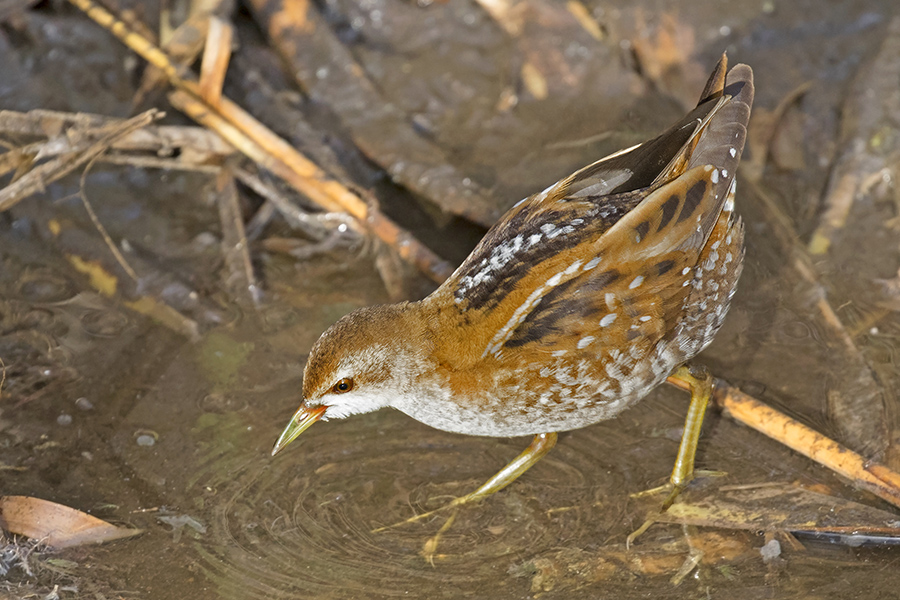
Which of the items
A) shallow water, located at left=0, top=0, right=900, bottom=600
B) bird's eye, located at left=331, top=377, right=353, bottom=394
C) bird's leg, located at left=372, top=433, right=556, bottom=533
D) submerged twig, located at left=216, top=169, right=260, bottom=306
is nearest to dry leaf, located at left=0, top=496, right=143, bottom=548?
shallow water, located at left=0, top=0, right=900, bottom=600

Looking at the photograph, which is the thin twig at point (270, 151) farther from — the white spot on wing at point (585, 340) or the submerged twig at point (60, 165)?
the white spot on wing at point (585, 340)

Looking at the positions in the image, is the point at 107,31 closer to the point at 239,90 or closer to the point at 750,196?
the point at 239,90

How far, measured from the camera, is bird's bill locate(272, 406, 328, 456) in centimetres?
346

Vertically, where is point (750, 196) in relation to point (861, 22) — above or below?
below

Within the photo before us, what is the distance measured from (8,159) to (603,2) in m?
3.59

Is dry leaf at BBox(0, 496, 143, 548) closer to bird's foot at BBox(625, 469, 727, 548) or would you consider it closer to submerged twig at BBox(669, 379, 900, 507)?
bird's foot at BBox(625, 469, 727, 548)

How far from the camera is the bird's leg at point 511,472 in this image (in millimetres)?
3645

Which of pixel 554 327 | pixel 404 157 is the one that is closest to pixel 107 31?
pixel 404 157

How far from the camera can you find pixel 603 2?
18.8ft

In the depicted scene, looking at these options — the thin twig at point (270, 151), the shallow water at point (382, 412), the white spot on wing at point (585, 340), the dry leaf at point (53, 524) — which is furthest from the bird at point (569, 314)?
the thin twig at point (270, 151)

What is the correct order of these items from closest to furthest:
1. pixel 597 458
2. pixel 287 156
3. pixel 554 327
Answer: pixel 554 327, pixel 597 458, pixel 287 156

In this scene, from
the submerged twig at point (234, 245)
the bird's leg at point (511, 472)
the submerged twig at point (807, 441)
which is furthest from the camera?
the submerged twig at point (234, 245)

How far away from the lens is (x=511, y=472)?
3693mm

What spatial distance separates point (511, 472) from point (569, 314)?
81cm
